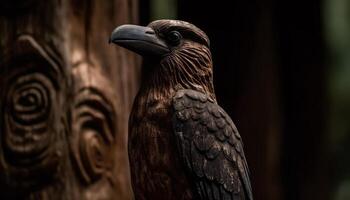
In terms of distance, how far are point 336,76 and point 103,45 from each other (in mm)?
3303

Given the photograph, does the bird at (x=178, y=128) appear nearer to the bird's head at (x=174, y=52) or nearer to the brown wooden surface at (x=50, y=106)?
the bird's head at (x=174, y=52)

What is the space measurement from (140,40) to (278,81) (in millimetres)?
3280

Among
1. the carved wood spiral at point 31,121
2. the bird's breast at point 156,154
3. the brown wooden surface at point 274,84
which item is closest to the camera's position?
the bird's breast at point 156,154

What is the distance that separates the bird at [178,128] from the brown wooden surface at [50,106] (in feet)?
4.31

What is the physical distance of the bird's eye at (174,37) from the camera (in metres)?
3.73

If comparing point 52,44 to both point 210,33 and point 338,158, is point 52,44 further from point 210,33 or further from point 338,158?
point 338,158

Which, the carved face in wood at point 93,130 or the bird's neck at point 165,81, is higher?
the bird's neck at point 165,81

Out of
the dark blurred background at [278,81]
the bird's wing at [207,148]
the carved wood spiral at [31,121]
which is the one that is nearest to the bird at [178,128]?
the bird's wing at [207,148]

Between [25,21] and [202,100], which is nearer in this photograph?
[202,100]

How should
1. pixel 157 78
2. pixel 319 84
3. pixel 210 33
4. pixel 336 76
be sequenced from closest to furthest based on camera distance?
pixel 157 78 → pixel 210 33 → pixel 319 84 → pixel 336 76

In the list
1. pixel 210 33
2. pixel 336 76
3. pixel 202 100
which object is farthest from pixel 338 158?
pixel 202 100

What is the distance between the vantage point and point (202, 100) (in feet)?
12.2

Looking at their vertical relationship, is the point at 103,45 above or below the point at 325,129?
above

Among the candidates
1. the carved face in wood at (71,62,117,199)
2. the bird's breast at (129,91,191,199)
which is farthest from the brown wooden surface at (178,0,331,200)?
the bird's breast at (129,91,191,199)
